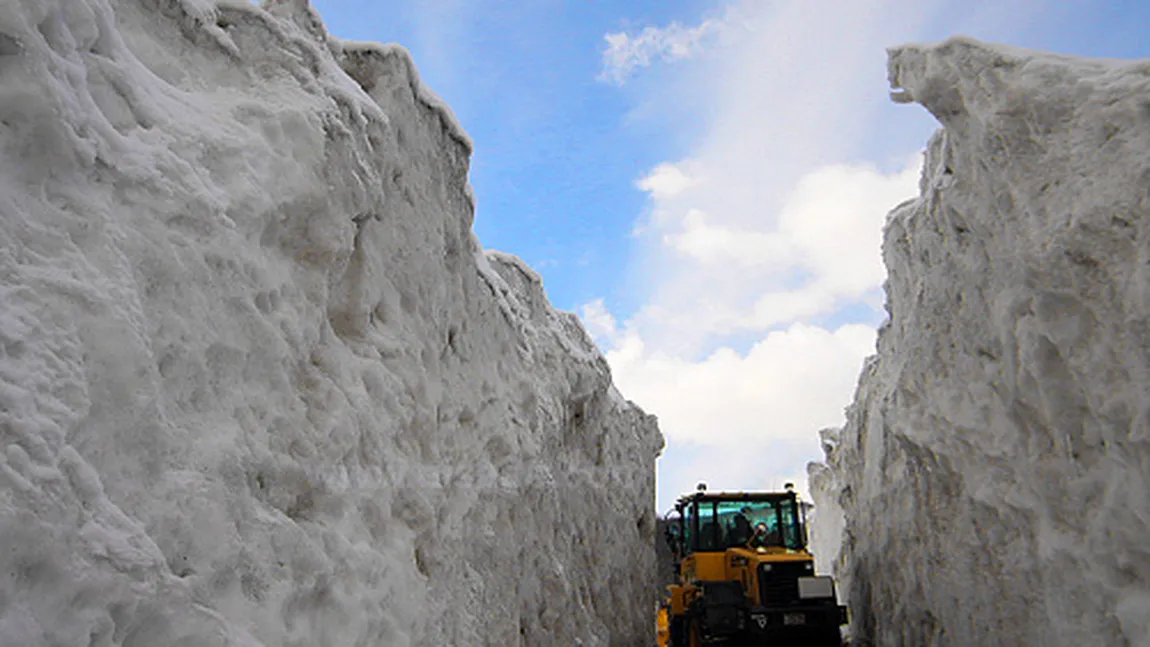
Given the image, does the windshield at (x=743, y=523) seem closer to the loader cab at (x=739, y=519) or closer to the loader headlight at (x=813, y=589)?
the loader cab at (x=739, y=519)

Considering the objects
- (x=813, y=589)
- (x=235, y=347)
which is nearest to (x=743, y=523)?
(x=813, y=589)

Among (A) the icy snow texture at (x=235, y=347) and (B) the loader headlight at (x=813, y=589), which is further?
(B) the loader headlight at (x=813, y=589)

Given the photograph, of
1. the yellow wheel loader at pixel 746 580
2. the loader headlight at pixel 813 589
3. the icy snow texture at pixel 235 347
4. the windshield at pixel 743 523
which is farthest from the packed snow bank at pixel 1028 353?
the icy snow texture at pixel 235 347

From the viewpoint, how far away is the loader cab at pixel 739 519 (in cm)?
1235

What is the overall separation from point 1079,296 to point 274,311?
5751 millimetres

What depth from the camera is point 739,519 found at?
496 inches

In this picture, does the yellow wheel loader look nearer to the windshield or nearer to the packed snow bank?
the windshield

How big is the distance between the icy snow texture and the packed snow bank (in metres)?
4.89

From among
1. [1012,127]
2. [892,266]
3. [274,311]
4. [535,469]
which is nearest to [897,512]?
[892,266]

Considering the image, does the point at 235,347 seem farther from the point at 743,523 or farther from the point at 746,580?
the point at 743,523

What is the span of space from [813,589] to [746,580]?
1.05 meters

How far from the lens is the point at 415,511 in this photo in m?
5.77

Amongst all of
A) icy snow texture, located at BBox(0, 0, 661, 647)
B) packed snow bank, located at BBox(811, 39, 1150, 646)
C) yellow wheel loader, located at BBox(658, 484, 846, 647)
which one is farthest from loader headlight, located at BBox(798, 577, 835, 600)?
icy snow texture, located at BBox(0, 0, 661, 647)

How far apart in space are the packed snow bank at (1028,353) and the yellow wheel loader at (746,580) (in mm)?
1476
